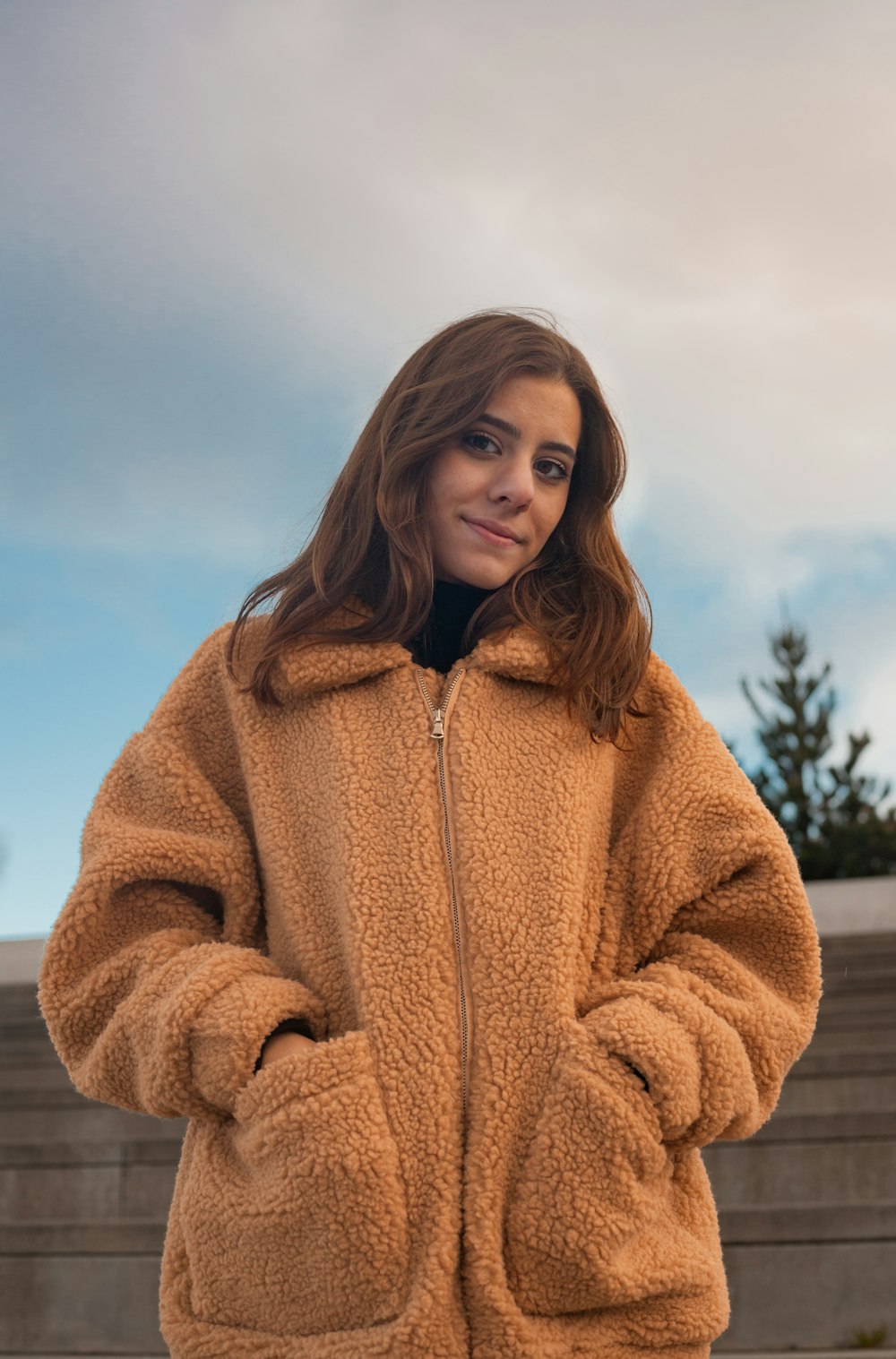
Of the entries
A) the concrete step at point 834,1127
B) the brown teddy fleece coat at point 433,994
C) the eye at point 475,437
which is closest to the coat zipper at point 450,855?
the brown teddy fleece coat at point 433,994

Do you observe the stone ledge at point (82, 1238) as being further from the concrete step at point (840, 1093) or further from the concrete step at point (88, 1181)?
the concrete step at point (840, 1093)

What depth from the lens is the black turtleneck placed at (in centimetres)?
205

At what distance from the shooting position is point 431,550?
2018 mm

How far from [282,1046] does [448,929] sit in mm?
255

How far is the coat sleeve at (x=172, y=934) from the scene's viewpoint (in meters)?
1.66

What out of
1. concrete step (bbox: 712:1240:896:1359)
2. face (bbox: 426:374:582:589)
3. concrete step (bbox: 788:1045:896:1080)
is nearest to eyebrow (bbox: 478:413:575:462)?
face (bbox: 426:374:582:589)

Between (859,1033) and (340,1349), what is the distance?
3.30 m

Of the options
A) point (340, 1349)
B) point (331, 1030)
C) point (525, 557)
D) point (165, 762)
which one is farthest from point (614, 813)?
point (340, 1349)

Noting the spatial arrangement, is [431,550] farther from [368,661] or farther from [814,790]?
[814,790]

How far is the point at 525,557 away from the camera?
79.7 inches

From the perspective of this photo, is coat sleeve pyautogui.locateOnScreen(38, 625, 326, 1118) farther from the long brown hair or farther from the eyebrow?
the eyebrow

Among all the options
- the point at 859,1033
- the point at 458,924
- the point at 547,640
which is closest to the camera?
the point at 458,924

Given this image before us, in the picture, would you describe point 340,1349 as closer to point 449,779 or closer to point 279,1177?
point 279,1177

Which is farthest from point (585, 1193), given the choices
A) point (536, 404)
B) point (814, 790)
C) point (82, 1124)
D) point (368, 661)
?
point (814, 790)
